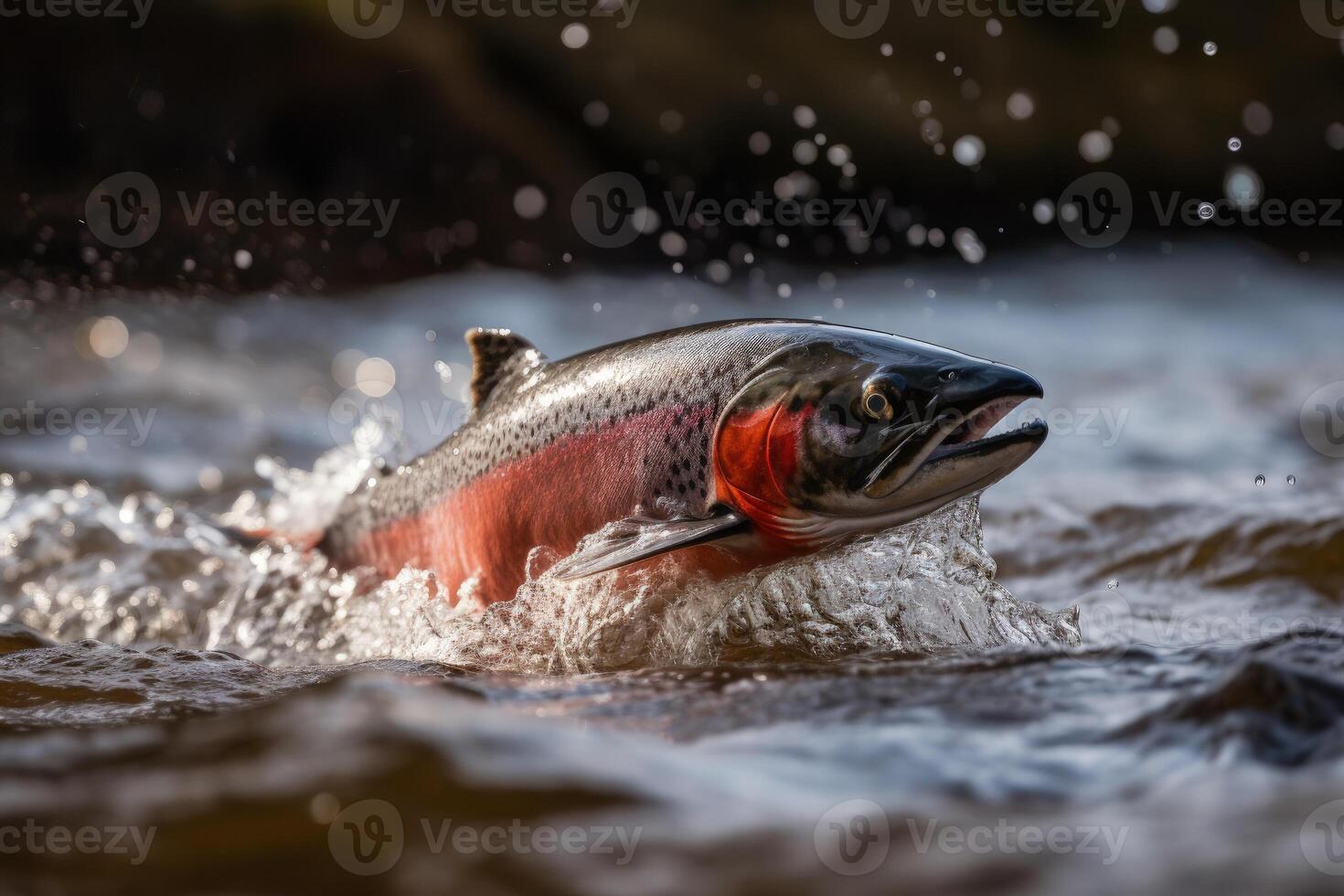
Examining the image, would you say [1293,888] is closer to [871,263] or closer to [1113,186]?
[871,263]

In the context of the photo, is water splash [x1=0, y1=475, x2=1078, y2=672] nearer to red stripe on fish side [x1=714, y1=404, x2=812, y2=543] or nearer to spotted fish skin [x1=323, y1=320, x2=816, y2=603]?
spotted fish skin [x1=323, y1=320, x2=816, y2=603]

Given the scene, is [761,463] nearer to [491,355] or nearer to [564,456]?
[564,456]

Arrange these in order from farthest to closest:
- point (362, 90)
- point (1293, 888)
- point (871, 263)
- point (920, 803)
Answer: point (871, 263) < point (362, 90) < point (920, 803) < point (1293, 888)

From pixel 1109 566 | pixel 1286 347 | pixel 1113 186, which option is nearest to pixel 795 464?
pixel 1109 566

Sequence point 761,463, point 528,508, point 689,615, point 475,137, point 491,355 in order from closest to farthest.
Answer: point 761,463 → point 689,615 → point 528,508 → point 491,355 → point 475,137

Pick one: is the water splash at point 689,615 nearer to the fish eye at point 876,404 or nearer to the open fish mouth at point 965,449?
the open fish mouth at point 965,449

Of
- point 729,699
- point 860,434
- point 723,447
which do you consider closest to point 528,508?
point 723,447

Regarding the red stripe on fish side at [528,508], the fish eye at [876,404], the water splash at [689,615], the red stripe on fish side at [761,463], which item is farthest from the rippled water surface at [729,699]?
the fish eye at [876,404]
